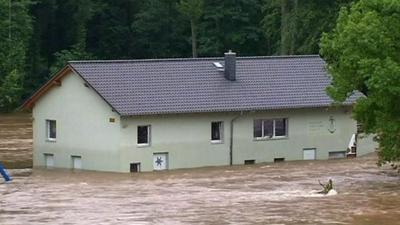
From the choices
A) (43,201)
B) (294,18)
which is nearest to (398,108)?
(43,201)

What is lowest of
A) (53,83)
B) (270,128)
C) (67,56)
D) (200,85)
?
(270,128)

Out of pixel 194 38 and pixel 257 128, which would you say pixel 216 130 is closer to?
pixel 257 128

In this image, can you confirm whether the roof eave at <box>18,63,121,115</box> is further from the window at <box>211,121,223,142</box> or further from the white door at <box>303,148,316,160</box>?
the white door at <box>303,148,316,160</box>

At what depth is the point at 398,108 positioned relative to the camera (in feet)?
130

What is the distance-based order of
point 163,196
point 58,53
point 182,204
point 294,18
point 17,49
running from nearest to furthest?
point 182,204 → point 163,196 → point 294,18 → point 17,49 → point 58,53

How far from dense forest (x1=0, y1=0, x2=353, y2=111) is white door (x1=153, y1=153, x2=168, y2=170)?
41.8 metres

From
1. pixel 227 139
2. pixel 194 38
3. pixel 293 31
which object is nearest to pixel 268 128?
pixel 227 139

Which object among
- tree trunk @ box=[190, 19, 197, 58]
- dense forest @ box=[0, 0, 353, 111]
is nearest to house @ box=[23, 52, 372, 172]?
dense forest @ box=[0, 0, 353, 111]

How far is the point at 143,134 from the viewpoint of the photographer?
4709 centimetres

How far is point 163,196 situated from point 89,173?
9147 millimetres

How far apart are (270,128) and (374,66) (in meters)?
12.5

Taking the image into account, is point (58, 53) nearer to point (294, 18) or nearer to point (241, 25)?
point (241, 25)

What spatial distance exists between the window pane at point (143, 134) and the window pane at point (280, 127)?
654 cm

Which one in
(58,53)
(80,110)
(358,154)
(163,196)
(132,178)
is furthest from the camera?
(58,53)
